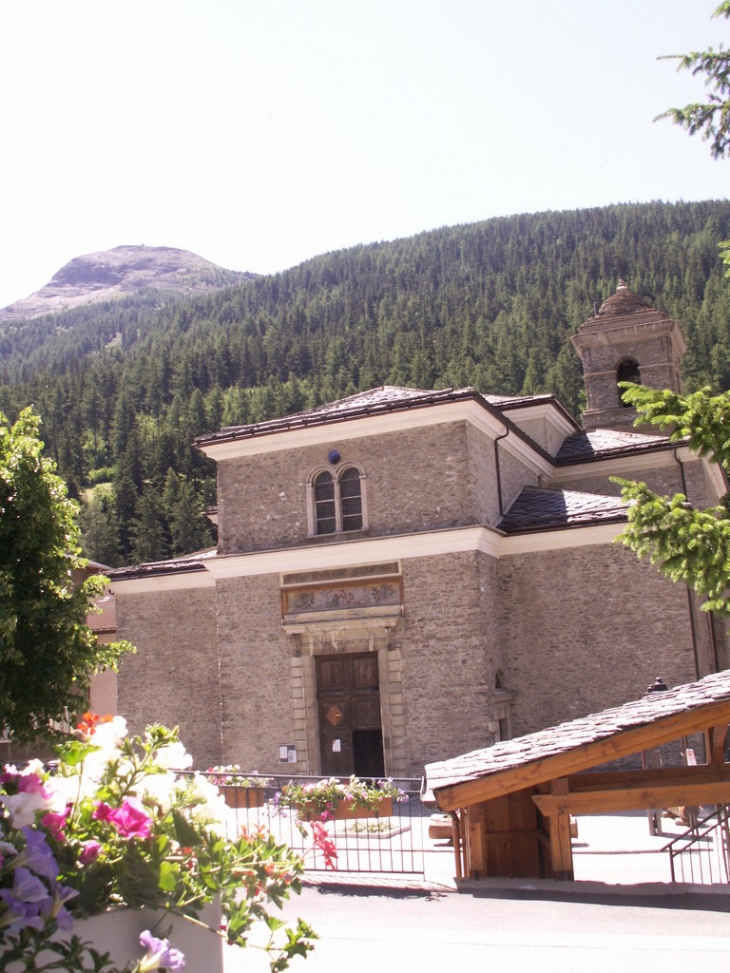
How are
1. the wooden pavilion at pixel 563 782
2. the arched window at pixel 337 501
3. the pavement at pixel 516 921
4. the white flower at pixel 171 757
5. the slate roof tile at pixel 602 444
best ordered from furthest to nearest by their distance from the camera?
the slate roof tile at pixel 602 444 < the arched window at pixel 337 501 < the wooden pavilion at pixel 563 782 < the pavement at pixel 516 921 < the white flower at pixel 171 757

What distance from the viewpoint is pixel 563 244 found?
445ft

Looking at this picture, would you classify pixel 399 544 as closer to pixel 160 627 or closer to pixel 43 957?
pixel 160 627

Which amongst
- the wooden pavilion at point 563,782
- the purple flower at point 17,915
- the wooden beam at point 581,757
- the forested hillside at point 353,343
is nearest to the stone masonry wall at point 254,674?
the wooden pavilion at point 563,782

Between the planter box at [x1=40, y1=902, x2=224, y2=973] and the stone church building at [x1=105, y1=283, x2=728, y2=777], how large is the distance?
15696 millimetres

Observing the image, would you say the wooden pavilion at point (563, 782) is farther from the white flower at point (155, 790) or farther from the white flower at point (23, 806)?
the white flower at point (23, 806)

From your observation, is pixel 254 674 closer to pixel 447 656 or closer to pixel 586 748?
pixel 447 656

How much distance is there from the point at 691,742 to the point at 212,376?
104934 millimetres

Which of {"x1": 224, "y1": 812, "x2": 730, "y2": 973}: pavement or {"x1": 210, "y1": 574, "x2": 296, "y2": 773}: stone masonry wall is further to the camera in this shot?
{"x1": 210, "y1": 574, "x2": 296, "y2": 773}: stone masonry wall

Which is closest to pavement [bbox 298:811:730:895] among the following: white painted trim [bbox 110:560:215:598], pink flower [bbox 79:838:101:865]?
pink flower [bbox 79:838:101:865]

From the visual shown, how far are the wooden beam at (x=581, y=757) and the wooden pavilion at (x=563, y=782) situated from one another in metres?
0.01

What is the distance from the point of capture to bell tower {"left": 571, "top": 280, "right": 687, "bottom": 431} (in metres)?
30.2

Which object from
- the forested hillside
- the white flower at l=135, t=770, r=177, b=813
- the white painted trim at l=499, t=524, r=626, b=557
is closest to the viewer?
the white flower at l=135, t=770, r=177, b=813

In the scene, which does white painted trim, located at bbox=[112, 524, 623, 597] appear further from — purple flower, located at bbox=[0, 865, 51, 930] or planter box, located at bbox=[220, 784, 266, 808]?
purple flower, located at bbox=[0, 865, 51, 930]

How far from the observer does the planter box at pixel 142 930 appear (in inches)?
128
